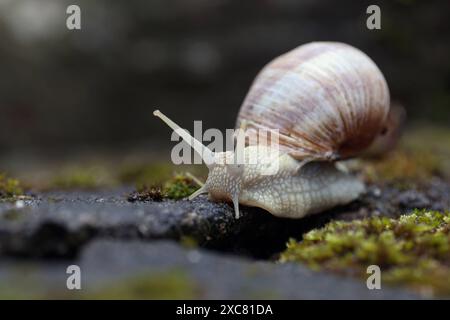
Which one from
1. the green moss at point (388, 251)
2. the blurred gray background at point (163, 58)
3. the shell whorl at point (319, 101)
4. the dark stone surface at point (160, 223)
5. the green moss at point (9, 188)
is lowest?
the green moss at point (388, 251)

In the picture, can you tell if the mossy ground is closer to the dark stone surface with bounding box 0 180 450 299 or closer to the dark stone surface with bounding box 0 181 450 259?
the dark stone surface with bounding box 0 181 450 259

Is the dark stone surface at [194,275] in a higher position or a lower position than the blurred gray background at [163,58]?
lower

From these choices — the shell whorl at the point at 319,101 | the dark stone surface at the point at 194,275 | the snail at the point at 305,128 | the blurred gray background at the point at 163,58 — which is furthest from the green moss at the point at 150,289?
the blurred gray background at the point at 163,58

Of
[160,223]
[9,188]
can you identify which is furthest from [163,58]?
[160,223]

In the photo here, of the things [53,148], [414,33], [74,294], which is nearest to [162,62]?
[53,148]

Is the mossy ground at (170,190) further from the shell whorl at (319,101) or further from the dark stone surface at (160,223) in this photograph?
the shell whorl at (319,101)
